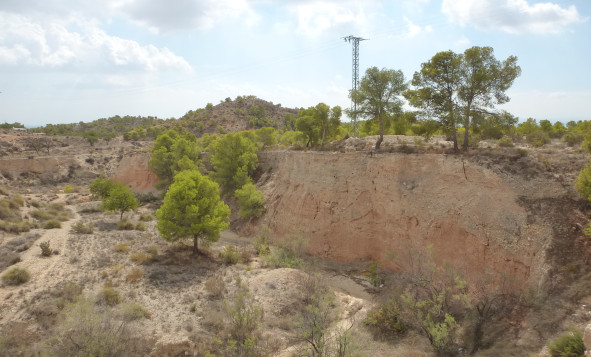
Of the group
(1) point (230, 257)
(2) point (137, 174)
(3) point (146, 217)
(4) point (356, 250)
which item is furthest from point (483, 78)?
(2) point (137, 174)

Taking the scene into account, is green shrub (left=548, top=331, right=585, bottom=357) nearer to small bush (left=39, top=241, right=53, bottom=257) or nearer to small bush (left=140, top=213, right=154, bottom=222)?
small bush (left=39, top=241, right=53, bottom=257)

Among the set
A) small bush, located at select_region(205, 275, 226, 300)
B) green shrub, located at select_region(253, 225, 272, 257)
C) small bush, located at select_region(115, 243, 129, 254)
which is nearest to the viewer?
small bush, located at select_region(205, 275, 226, 300)

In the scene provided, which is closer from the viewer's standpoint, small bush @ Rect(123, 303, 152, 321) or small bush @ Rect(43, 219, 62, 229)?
small bush @ Rect(123, 303, 152, 321)

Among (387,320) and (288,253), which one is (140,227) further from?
(387,320)

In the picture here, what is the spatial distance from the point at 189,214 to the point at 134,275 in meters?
5.26

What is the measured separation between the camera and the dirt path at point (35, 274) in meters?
17.0

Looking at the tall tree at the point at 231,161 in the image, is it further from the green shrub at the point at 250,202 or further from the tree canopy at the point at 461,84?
the tree canopy at the point at 461,84

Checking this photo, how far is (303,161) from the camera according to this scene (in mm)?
32062

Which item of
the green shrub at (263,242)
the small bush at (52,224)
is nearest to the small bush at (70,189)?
the small bush at (52,224)

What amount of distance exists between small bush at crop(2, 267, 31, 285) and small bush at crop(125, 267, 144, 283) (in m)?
5.00

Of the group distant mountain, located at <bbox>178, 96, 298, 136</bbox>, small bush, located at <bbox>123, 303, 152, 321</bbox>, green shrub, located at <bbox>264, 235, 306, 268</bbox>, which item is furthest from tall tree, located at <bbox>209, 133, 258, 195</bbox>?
distant mountain, located at <bbox>178, 96, 298, 136</bbox>

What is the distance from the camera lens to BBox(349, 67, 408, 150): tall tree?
2831 centimetres

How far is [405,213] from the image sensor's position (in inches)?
924

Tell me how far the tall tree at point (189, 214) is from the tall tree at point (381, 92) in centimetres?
1349
